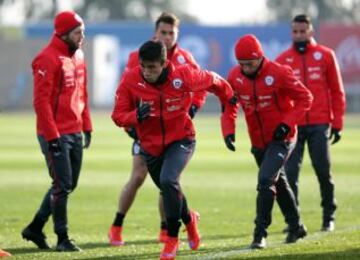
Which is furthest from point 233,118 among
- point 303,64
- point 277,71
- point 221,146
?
point 221,146

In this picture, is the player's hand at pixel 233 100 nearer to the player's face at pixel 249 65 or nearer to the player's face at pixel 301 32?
the player's face at pixel 249 65

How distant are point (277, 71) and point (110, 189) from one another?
331 inches

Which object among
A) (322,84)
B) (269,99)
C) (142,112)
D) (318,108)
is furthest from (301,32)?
(142,112)

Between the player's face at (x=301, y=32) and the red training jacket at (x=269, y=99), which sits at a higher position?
the player's face at (x=301, y=32)

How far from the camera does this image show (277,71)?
12141 mm

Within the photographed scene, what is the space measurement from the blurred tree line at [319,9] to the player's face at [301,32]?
71759 millimetres

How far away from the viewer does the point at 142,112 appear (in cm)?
1076

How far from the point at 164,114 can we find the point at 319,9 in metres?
77.9

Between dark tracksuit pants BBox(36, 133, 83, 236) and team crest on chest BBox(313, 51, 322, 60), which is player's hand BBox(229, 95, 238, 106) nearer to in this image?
dark tracksuit pants BBox(36, 133, 83, 236)

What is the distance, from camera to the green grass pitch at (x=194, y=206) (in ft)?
38.8

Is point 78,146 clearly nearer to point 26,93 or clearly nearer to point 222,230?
point 222,230

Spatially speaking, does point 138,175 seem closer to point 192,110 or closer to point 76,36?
point 192,110

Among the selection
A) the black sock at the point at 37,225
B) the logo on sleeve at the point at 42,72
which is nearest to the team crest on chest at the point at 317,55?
the logo on sleeve at the point at 42,72

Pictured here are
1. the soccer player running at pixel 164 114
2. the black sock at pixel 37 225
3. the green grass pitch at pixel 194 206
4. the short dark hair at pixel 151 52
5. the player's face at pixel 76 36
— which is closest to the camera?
the short dark hair at pixel 151 52
